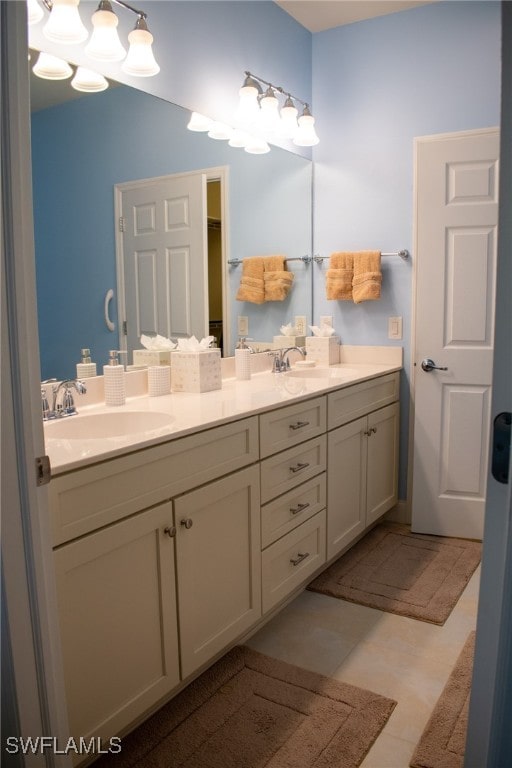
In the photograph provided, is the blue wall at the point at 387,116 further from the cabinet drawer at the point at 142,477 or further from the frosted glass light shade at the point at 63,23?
the frosted glass light shade at the point at 63,23

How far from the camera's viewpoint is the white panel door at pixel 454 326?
2.91 metres

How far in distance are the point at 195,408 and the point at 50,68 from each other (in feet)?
3.71

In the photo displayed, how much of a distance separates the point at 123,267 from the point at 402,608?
5.45ft

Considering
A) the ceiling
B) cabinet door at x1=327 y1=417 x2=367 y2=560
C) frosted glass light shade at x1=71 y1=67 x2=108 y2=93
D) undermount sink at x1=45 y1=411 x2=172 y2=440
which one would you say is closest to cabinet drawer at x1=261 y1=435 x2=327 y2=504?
cabinet door at x1=327 y1=417 x2=367 y2=560

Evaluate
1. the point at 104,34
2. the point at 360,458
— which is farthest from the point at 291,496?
the point at 104,34

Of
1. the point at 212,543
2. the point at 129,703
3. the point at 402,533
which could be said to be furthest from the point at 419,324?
the point at 129,703

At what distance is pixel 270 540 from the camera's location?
2.12 meters

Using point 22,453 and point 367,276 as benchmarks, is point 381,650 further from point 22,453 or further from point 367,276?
point 367,276

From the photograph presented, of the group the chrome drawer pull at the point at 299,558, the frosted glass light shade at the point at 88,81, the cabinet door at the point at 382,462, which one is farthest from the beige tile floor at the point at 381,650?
the frosted glass light shade at the point at 88,81

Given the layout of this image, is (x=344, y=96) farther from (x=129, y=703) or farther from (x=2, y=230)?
(x=129, y=703)

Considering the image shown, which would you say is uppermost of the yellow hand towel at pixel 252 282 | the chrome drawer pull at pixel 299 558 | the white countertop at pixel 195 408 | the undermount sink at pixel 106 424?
the yellow hand towel at pixel 252 282

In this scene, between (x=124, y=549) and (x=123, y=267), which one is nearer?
(x=124, y=549)

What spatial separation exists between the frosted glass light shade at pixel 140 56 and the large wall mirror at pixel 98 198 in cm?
7

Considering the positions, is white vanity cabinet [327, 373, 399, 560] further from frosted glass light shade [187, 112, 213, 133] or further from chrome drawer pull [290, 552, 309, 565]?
frosted glass light shade [187, 112, 213, 133]
